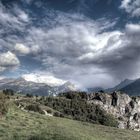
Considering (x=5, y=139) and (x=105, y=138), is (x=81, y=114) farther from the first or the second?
(x=5, y=139)

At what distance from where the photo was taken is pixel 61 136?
53.3m

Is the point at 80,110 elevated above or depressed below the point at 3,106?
above

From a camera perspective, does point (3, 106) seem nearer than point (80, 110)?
Yes

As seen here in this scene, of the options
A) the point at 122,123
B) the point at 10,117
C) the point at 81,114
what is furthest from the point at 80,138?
the point at 122,123

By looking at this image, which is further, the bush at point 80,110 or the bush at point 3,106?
the bush at point 80,110

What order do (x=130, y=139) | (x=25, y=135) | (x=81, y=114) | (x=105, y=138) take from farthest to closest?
(x=81, y=114) → (x=130, y=139) → (x=105, y=138) → (x=25, y=135)

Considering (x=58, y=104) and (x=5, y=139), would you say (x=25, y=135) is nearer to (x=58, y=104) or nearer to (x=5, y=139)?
(x=5, y=139)

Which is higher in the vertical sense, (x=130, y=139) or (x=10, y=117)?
(x=10, y=117)

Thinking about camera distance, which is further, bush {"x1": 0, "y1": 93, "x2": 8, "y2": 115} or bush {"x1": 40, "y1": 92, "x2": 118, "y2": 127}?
bush {"x1": 40, "y1": 92, "x2": 118, "y2": 127}

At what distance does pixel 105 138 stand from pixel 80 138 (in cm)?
1092

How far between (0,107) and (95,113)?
12188 cm

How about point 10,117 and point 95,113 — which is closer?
point 10,117

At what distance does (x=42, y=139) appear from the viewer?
48.8 meters

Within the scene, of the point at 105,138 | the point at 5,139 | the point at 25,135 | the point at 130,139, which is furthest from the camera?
the point at 130,139
